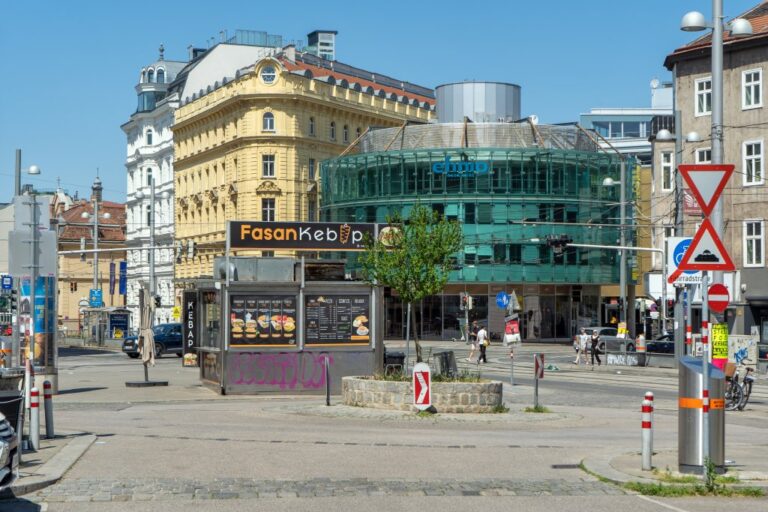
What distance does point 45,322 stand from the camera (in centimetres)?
2714

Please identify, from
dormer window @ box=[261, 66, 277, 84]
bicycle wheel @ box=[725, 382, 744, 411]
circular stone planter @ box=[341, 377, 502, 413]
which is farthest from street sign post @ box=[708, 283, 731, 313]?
dormer window @ box=[261, 66, 277, 84]

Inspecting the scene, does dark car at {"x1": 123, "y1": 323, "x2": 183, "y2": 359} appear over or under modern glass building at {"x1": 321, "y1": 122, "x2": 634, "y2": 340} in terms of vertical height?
under

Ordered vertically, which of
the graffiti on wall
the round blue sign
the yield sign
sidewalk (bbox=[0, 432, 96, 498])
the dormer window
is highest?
the dormer window

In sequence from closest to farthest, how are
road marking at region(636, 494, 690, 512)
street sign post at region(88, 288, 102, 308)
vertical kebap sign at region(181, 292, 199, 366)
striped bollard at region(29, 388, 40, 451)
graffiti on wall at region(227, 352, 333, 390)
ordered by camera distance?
road marking at region(636, 494, 690, 512) → striped bollard at region(29, 388, 40, 451) → graffiti on wall at region(227, 352, 333, 390) → vertical kebap sign at region(181, 292, 199, 366) → street sign post at region(88, 288, 102, 308)

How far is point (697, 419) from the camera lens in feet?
42.9

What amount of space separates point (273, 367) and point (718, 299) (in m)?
11.9

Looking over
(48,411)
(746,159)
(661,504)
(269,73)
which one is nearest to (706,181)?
(661,504)

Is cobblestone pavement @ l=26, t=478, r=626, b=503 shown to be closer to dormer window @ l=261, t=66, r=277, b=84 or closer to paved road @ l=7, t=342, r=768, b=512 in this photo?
paved road @ l=7, t=342, r=768, b=512

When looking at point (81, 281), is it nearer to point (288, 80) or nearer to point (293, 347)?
point (288, 80)

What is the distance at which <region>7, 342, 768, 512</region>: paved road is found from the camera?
11906mm

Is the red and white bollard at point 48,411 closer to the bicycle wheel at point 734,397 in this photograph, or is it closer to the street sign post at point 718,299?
the street sign post at point 718,299

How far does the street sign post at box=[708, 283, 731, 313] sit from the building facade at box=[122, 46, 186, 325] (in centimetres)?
7714

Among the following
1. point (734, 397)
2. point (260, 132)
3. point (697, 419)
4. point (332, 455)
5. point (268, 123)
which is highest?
point (268, 123)

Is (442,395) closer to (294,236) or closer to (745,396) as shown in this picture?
(294,236)
